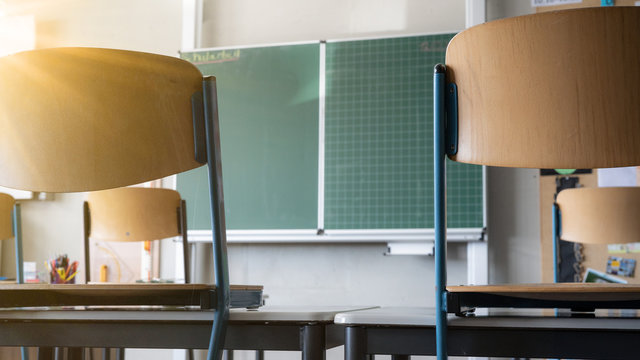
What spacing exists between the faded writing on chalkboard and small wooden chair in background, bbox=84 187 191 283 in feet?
5.01

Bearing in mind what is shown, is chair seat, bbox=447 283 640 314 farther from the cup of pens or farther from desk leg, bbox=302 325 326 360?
the cup of pens

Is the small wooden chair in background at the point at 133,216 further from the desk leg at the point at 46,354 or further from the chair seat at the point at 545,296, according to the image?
the chair seat at the point at 545,296

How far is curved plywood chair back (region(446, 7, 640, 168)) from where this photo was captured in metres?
0.87

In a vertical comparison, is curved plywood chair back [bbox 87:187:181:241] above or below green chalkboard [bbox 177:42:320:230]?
below

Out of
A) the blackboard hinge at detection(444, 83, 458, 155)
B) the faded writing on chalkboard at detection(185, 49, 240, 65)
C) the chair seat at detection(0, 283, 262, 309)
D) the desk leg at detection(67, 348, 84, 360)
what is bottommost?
the desk leg at detection(67, 348, 84, 360)

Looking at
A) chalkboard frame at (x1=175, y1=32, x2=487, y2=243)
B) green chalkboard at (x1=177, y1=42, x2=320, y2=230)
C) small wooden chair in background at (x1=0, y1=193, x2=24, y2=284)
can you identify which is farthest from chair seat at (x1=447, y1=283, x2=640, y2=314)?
green chalkboard at (x1=177, y1=42, x2=320, y2=230)

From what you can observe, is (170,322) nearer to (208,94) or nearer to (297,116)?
(208,94)

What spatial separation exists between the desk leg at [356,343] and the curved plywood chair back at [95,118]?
0.34 meters

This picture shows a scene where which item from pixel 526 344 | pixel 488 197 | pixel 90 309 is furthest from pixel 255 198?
pixel 526 344

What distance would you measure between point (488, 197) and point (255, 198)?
4.06ft

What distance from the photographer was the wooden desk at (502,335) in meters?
0.88

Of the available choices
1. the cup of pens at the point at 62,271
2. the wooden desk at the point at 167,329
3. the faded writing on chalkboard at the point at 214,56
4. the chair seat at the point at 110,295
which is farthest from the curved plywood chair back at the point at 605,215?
the cup of pens at the point at 62,271

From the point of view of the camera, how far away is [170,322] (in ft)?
3.28

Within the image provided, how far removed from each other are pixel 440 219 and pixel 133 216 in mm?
1604
